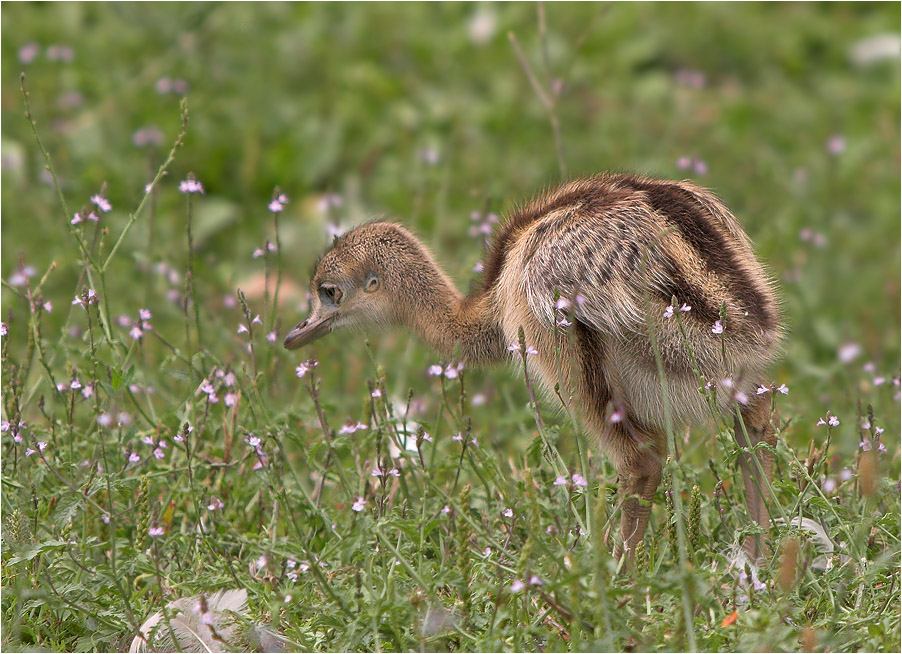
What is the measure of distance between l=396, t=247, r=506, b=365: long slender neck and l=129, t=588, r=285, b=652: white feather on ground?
1.16 m

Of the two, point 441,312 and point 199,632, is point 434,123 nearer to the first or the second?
point 441,312

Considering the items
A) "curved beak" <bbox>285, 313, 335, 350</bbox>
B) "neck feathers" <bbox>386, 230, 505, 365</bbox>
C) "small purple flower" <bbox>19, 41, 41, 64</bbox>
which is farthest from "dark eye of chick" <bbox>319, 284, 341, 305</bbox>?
"small purple flower" <bbox>19, 41, 41, 64</bbox>

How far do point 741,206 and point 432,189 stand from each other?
71.7 inches

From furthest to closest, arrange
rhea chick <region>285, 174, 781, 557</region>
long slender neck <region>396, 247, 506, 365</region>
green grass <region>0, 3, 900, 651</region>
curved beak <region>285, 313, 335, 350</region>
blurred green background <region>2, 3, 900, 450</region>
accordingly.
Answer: blurred green background <region>2, 3, 900, 450</region>, curved beak <region>285, 313, 335, 350</region>, long slender neck <region>396, 247, 506, 365</region>, rhea chick <region>285, 174, 781, 557</region>, green grass <region>0, 3, 900, 651</region>

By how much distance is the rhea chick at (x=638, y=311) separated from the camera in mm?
3289

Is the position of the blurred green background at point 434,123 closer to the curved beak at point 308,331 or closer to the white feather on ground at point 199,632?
the curved beak at point 308,331

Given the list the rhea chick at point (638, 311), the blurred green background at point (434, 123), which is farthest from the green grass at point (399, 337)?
the rhea chick at point (638, 311)

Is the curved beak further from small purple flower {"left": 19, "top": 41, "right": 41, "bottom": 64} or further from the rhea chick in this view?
small purple flower {"left": 19, "top": 41, "right": 41, "bottom": 64}

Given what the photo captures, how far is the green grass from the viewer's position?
117 inches

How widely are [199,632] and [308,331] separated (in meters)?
1.33

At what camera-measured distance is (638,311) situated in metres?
3.30

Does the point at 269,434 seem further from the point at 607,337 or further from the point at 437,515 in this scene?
the point at 607,337

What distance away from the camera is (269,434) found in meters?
3.25

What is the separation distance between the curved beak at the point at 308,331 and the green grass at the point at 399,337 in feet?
0.38
